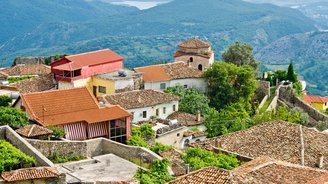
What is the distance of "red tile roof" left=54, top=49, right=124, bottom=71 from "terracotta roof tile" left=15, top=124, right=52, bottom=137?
55.8 feet

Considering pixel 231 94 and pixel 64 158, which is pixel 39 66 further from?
pixel 64 158

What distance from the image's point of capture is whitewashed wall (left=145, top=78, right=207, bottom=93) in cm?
5344

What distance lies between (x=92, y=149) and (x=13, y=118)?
4.89m

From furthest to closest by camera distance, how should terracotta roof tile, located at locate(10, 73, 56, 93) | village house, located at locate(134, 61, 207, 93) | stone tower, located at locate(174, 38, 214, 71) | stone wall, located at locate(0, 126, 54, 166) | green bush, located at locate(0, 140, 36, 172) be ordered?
stone tower, located at locate(174, 38, 214, 71) → village house, located at locate(134, 61, 207, 93) → terracotta roof tile, located at locate(10, 73, 56, 93) → stone wall, located at locate(0, 126, 54, 166) → green bush, located at locate(0, 140, 36, 172)

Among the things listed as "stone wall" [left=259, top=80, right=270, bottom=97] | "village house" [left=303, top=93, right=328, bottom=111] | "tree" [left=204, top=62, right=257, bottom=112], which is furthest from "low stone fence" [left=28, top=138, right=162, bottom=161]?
"village house" [left=303, top=93, right=328, bottom=111]

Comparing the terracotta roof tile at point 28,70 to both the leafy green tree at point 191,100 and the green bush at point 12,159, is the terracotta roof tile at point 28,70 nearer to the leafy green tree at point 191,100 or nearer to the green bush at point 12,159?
the leafy green tree at point 191,100

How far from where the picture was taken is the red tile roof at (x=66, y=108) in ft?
114

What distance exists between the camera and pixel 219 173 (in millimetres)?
18922

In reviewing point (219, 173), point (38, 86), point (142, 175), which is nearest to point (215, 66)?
point (38, 86)

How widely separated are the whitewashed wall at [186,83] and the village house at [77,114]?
16.3m

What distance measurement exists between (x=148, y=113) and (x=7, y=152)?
21.1 m

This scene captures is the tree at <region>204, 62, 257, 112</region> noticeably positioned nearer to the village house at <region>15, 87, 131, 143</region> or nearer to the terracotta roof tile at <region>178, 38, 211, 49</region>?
the terracotta roof tile at <region>178, 38, 211, 49</region>

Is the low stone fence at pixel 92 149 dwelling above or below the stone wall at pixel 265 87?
above

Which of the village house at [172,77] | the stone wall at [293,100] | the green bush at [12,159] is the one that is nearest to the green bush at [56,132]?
the green bush at [12,159]
